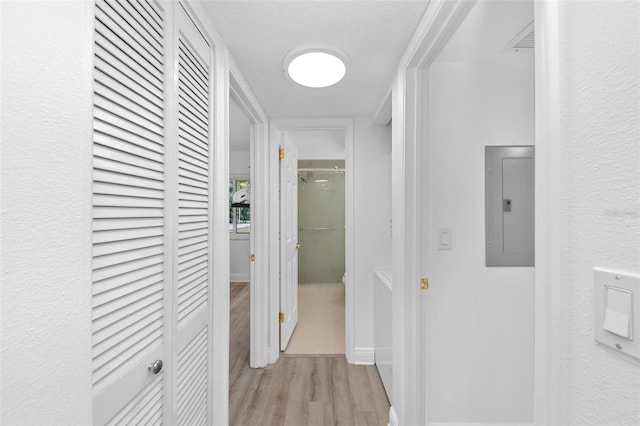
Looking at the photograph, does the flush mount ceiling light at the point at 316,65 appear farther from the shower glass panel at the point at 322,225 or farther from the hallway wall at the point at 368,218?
the shower glass panel at the point at 322,225

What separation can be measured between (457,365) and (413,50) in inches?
66.0

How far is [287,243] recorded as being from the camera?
2875 millimetres

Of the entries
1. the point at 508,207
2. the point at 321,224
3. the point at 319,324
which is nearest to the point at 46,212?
the point at 508,207

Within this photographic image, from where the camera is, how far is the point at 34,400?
502mm

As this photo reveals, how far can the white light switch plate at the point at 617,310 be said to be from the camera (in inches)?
17.4

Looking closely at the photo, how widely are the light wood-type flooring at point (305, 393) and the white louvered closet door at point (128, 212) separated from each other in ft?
3.87

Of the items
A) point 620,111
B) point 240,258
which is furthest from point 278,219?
point 240,258

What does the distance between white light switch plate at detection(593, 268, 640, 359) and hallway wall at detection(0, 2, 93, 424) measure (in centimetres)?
92

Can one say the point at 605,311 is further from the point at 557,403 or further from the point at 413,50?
the point at 413,50

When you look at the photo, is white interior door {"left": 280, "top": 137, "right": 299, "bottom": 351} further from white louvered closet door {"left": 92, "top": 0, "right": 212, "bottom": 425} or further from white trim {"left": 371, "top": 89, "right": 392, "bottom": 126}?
white louvered closet door {"left": 92, "top": 0, "right": 212, "bottom": 425}

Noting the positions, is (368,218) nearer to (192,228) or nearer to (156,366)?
(192,228)

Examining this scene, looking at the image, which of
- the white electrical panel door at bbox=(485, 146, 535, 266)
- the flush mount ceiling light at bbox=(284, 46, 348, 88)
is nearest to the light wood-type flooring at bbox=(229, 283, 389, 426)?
the white electrical panel door at bbox=(485, 146, 535, 266)

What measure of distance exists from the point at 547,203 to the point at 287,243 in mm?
2426

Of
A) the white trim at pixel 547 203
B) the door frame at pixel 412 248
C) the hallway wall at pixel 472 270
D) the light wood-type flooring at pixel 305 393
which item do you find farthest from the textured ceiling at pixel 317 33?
the light wood-type flooring at pixel 305 393
